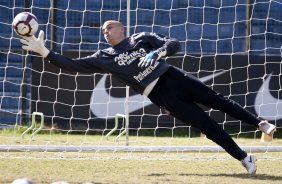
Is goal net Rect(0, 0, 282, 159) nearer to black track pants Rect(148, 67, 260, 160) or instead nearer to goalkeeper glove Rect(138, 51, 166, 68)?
black track pants Rect(148, 67, 260, 160)

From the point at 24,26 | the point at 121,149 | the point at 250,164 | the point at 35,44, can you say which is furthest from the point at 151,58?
the point at 121,149

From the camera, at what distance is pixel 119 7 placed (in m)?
16.4

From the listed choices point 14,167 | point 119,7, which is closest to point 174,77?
point 14,167

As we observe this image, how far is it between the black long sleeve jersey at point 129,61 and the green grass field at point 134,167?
1109 mm

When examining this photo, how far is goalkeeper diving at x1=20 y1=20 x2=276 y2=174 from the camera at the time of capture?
27.3 ft

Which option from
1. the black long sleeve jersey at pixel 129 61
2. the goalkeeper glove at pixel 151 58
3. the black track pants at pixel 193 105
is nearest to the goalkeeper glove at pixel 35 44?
the black long sleeve jersey at pixel 129 61

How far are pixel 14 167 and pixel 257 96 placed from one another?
7.69 meters

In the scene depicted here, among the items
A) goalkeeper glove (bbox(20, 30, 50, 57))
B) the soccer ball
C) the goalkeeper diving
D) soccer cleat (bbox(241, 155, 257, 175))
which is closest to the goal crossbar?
the goalkeeper diving

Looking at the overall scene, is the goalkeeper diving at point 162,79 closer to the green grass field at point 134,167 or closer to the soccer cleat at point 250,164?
the soccer cleat at point 250,164

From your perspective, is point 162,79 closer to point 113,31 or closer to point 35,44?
point 113,31

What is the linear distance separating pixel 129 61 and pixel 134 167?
1.39m

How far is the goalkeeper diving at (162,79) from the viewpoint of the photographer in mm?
8312

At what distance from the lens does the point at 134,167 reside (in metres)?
8.95

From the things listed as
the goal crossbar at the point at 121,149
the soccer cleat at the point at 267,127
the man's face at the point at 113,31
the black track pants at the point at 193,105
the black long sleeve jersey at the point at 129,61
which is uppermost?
the man's face at the point at 113,31
